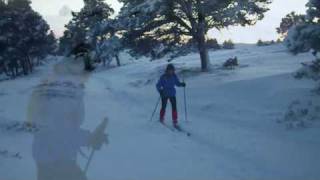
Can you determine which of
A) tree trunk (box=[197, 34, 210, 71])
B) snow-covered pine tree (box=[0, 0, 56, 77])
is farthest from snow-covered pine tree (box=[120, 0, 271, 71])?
snow-covered pine tree (box=[0, 0, 56, 77])

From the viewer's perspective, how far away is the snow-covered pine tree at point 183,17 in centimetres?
2745

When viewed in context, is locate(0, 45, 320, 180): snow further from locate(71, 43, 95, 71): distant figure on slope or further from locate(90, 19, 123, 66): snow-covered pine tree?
locate(90, 19, 123, 66): snow-covered pine tree

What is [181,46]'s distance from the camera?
30609 millimetres

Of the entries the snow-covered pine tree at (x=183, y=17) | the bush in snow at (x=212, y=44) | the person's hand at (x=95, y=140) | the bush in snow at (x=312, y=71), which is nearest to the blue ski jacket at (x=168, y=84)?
the bush in snow at (x=312, y=71)

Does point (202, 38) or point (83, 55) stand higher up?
point (83, 55)

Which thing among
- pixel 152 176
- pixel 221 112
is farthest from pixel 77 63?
pixel 221 112

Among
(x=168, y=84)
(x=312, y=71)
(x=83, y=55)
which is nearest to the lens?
(x=83, y=55)

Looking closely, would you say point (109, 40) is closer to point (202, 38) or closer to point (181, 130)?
point (202, 38)

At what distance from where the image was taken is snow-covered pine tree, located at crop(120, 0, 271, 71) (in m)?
27.5

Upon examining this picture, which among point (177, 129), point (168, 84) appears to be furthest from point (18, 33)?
point (177, 129)

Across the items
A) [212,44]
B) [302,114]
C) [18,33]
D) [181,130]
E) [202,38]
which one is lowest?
[181,130]

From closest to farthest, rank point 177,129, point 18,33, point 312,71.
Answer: point 177,129
point 312,71
point 18,33

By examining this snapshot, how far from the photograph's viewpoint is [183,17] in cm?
3002

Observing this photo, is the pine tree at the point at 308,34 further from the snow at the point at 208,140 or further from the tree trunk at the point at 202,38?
the tree trunk at the point at 202,38
